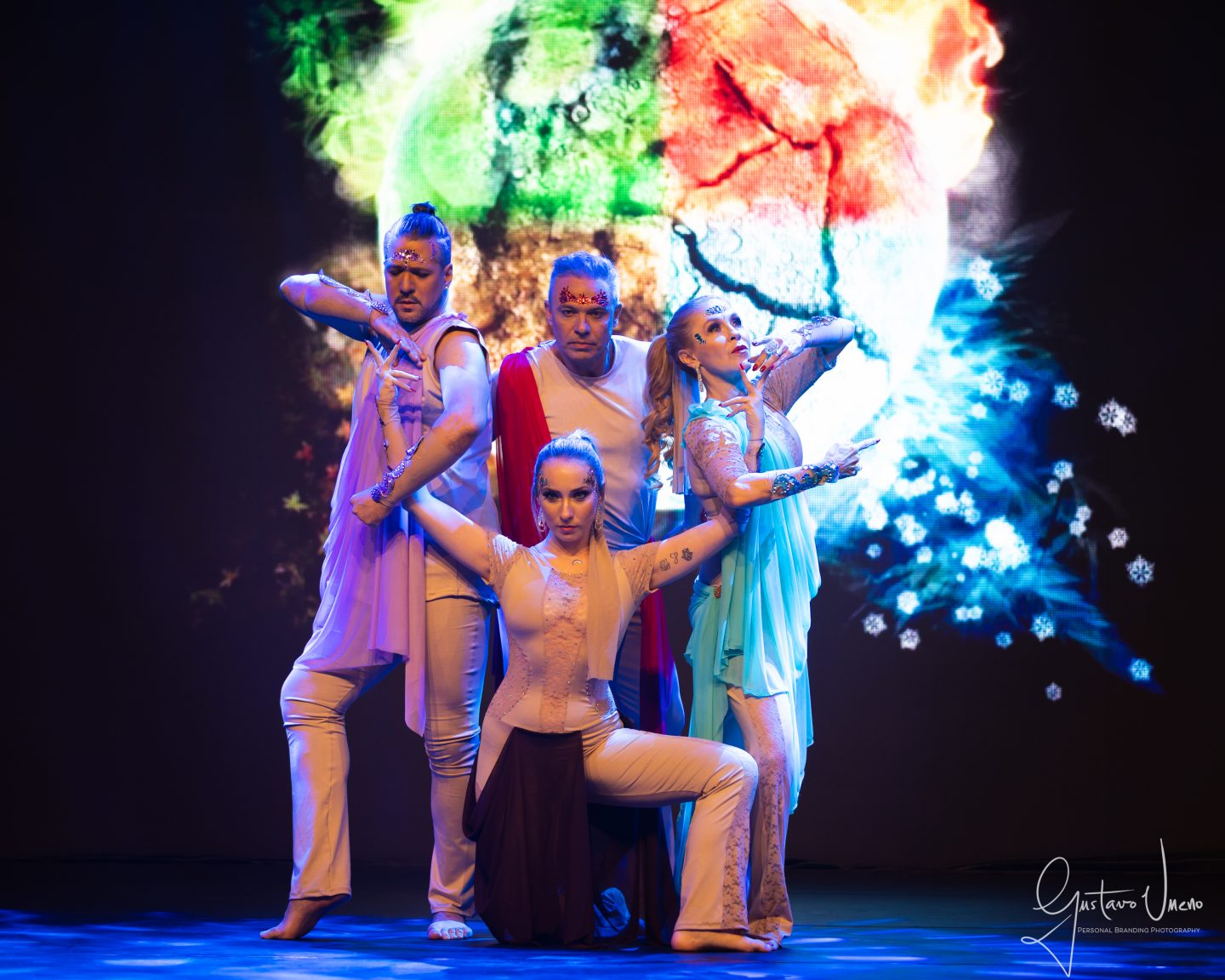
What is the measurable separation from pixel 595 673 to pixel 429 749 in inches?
23.1

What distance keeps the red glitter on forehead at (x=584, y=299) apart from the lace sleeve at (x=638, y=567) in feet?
2.07

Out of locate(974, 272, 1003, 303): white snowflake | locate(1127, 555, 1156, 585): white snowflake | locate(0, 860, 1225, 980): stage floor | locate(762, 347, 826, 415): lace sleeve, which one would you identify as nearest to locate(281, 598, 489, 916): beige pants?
locate(0, 860, 1225, 980): stage floor

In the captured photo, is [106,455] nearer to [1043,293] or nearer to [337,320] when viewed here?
[337,320]

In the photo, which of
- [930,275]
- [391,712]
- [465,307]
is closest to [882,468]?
[930,275]

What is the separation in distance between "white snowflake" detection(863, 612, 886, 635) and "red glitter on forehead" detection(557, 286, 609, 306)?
1883mm

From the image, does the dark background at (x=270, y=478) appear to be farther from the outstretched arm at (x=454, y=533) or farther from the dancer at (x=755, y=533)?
the outstretched arm at (x=454, y=533)

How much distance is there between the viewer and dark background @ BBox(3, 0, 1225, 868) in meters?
5.18

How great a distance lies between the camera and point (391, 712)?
210 inches

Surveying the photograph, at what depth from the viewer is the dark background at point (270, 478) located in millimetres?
5180

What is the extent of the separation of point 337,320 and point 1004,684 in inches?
101

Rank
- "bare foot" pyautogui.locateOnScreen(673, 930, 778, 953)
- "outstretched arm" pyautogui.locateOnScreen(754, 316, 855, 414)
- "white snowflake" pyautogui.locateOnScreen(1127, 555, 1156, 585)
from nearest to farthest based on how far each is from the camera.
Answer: "bare foot" pyautogui.locateOnScreen(673, 930, 778, 953) → "outstretched arm" pyautogui.locateOnScreen(754, 316, 855, 414) → "white snowflake" pyautogui.locateOnScreen(1127, 555, 1156, 585)

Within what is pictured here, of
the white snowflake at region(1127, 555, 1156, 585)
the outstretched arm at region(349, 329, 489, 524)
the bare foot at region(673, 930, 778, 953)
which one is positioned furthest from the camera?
the white snowflake at region(1127, 555, 1156, 585)

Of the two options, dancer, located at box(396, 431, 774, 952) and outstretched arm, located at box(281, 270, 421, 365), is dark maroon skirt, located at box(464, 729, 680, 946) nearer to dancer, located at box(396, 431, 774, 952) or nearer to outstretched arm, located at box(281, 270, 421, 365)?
dancer, located at box(396, 431, 774, 952)

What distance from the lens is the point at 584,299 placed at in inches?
149
